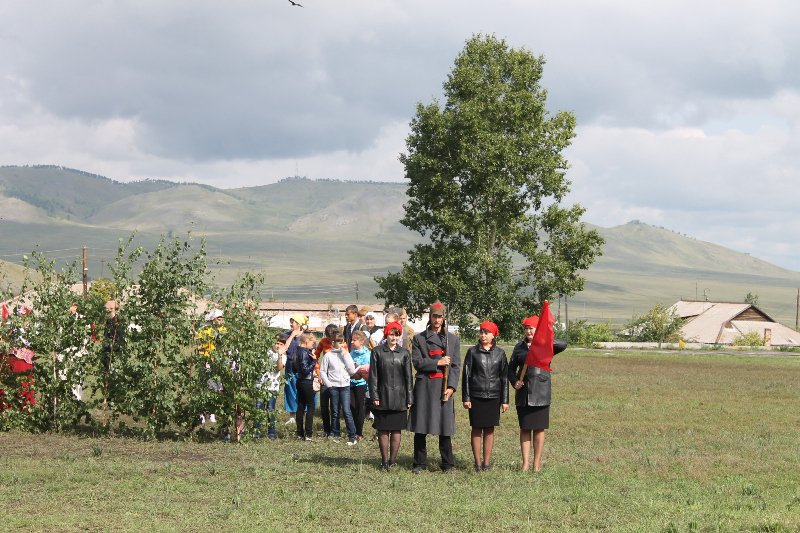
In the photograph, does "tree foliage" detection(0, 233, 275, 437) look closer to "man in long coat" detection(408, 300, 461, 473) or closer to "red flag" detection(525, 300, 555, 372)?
"man in long coat" detection(408, 300, 461, 473)

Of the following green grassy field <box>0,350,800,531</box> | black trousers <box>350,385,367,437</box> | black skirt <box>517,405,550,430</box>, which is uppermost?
black skirt <box>517,405,550,430</box>

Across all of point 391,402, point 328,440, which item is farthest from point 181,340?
point 391,402

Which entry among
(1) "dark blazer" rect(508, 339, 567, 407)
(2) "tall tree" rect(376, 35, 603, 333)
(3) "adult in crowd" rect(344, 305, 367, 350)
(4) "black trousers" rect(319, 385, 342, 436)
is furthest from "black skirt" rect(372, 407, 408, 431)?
(2) "tall tree" rect(376, 35, 603, 333)

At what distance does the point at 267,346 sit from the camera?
1756 centimetres

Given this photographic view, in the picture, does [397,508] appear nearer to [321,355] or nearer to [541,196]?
[321,355]

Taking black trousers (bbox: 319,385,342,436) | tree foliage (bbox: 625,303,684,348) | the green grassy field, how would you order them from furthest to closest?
tree foliage (bbox: 625,303,684,348) → black trousers (bbox: 319,385,342,436) → the green grassy field

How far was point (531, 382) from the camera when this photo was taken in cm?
1442

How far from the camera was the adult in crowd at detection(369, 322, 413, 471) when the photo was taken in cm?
1459

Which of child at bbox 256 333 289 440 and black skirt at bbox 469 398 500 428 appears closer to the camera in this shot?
black skirt at bbox 469 398 500 428

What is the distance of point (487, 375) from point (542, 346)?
89cm

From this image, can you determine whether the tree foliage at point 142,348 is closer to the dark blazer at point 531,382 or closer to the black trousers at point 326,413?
the black trousers at point 326,413

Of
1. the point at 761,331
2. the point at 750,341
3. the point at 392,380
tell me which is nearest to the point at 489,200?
the point at 392,380

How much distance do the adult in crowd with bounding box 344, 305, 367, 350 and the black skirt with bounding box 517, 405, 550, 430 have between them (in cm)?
526

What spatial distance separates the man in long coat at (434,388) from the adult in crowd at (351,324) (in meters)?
4.48
